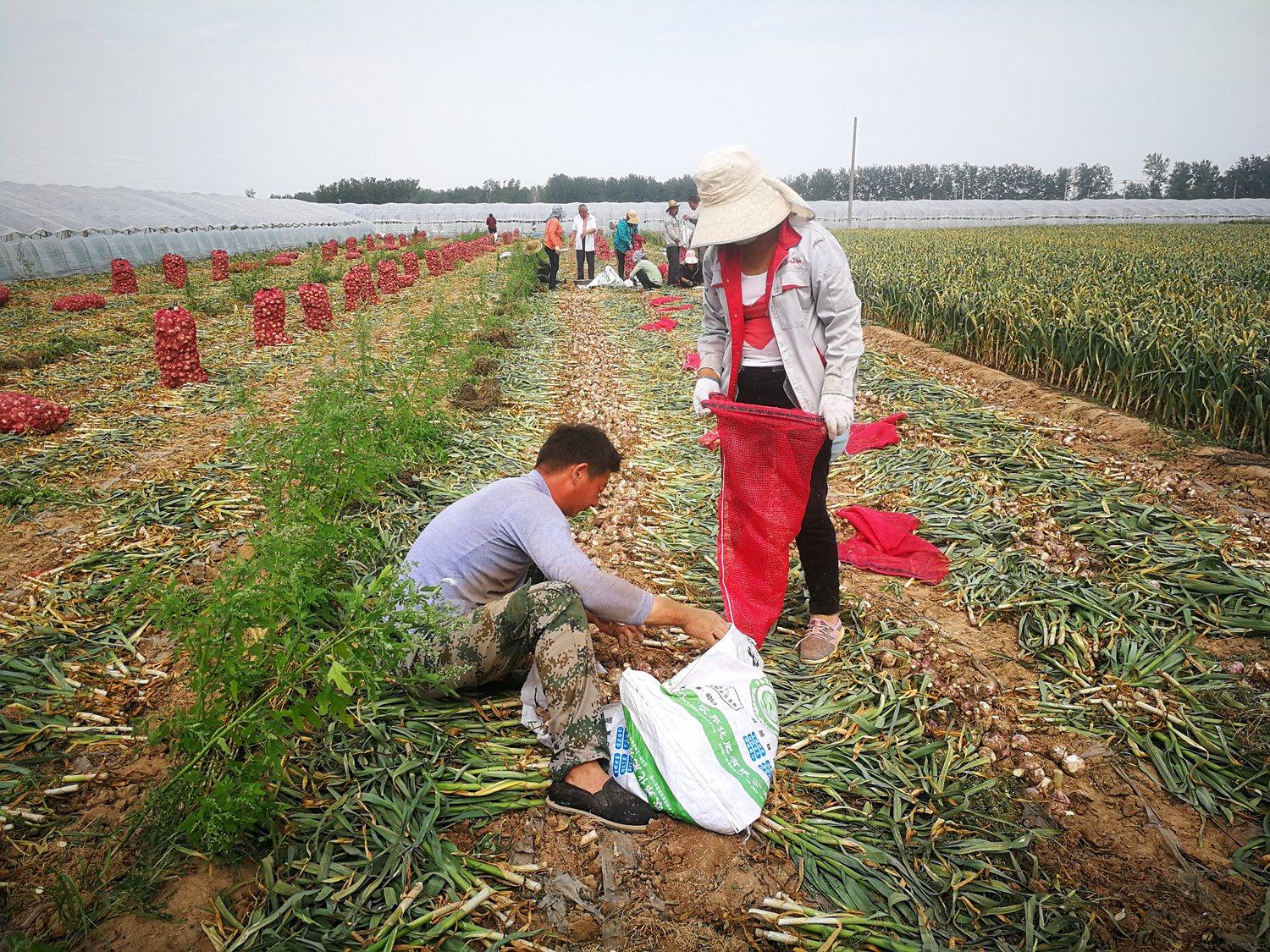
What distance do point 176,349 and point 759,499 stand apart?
265 inches

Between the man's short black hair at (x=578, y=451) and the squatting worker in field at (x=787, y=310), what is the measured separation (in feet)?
2.19

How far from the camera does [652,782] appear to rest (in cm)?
218

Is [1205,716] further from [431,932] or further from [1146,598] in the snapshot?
[431,932]

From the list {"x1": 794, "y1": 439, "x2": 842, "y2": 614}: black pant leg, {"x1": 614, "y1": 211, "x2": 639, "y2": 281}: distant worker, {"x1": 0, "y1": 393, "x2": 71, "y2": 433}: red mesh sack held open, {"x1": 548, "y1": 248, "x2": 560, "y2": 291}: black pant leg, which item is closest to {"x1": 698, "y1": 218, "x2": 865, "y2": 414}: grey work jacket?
{"x1": 794, "y1": 439, "x2": 842, "y2": 614}: black pant leg

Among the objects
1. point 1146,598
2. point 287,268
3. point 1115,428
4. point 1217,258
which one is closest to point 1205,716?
point 1146,598

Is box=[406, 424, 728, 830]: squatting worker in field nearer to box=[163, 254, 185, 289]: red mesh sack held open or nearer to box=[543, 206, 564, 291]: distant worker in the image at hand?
box=[543, 206, 564, 291]: distant worker

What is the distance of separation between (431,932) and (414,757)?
2.13 feet

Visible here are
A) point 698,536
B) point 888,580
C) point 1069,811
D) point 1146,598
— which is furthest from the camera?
point 698,536

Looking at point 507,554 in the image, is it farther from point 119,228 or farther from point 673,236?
point 119,228

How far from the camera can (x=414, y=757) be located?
7.78 ft

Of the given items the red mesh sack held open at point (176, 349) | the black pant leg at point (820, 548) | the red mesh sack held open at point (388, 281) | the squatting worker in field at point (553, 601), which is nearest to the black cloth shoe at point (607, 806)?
the squatting worker in field at point (553, 601)

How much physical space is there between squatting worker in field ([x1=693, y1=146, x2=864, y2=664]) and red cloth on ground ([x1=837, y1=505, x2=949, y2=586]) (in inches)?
35.2

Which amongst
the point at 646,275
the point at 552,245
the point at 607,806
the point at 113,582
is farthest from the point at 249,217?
the point at 607,806

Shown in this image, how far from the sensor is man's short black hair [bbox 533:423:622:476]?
253cm
